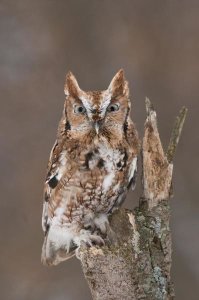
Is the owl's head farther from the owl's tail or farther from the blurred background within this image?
the blurred background

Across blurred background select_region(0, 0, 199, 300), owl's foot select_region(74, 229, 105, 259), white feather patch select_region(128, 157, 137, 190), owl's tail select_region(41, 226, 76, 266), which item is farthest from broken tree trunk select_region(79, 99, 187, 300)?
blurred background select_region(0, 0, 199, 300)

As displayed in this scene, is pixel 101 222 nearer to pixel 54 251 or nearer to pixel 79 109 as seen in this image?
pixel 54 251

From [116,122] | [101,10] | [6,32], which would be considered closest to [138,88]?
[101,10]

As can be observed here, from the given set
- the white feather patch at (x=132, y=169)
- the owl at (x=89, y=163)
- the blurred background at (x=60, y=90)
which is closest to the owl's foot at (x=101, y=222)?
the owl at (x=89, y=163)

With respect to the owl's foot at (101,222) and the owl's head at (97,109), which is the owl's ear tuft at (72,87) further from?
the owl's foot at (101,222)

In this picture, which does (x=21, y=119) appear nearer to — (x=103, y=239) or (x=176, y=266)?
(x=176, y=266)

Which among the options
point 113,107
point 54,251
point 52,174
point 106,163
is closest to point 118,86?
point 113,107
